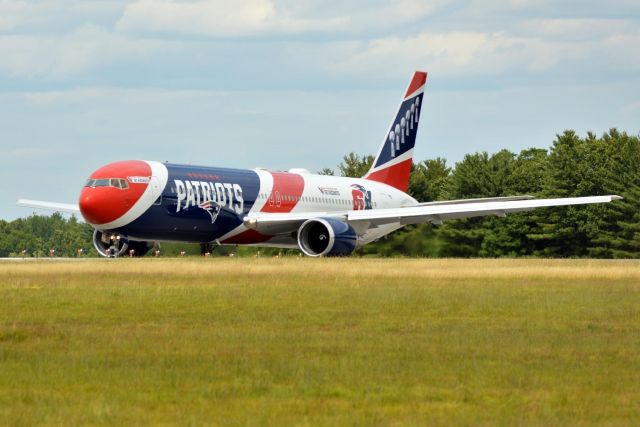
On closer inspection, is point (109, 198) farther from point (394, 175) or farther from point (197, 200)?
point (394, 175)

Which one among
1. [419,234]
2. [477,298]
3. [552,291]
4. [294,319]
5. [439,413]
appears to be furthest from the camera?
[419,234]

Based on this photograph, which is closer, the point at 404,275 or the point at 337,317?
the point at 337,317

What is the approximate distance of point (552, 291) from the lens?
29.7m

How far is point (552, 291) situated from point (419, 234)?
1478 inches

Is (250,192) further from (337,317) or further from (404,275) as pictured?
(337,317)

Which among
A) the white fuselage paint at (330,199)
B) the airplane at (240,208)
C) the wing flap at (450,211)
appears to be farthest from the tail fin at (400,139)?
the wing flap at (450,211)

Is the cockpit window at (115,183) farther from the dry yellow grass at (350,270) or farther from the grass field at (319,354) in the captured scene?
the grass field at (319,354)

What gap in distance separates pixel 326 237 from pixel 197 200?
5283 mm

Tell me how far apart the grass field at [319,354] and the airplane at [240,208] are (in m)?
16.3

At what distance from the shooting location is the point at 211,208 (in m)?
51.1

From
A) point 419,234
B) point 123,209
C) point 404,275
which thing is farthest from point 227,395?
point 419,234

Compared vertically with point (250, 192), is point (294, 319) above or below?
below

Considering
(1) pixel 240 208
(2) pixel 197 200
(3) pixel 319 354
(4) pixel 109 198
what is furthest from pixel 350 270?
(3) pixel 319 354

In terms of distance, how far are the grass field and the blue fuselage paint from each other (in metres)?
17.2
